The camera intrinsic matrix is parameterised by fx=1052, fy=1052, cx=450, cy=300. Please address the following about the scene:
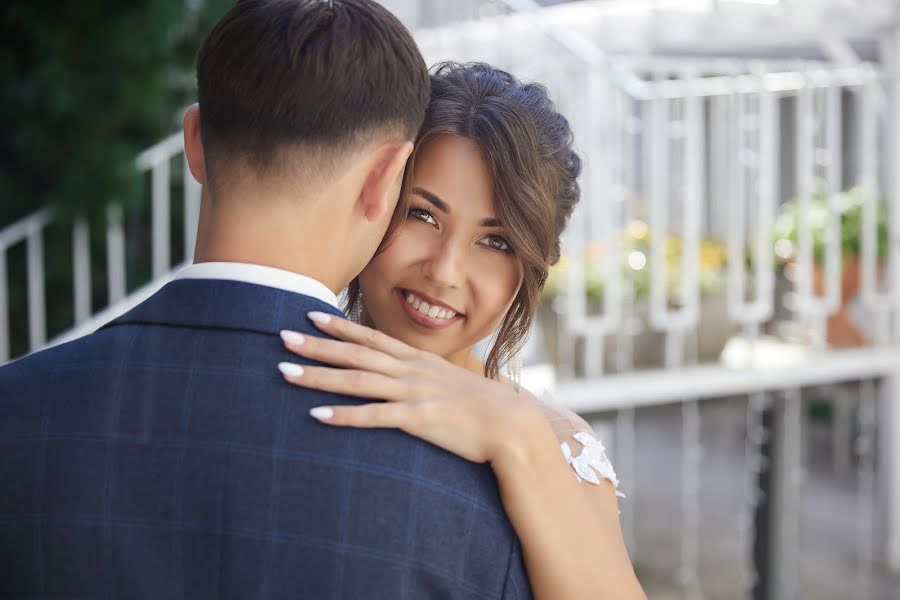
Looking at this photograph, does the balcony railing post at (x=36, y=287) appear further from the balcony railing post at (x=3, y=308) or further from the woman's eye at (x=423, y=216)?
the woman's eye at (x=423, y=216)

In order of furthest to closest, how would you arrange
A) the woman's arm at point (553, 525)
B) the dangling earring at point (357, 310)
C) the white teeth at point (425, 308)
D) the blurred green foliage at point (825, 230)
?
the blurred green foliage at point (825, 230) < the dangling earring at point (357, 310) < the white teeth at point (425, 308) < the woman's arm at point (553, 525)

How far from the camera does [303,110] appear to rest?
1.08 m

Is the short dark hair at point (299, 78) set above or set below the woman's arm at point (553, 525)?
above

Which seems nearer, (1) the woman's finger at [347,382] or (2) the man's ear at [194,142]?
(1) the woman's finger at [347,382]

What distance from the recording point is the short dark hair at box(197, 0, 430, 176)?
3.54ft

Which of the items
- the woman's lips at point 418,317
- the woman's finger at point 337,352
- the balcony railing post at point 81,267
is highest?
the balcony railing post at point 81,267

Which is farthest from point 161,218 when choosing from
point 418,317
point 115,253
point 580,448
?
point 580,448

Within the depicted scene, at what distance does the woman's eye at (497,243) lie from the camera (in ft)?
5.81

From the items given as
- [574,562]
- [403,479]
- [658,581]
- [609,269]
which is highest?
[609,269]

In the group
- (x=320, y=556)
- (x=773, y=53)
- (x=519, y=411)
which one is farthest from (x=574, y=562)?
(x=773, y=53)

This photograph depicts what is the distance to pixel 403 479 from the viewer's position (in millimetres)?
1064

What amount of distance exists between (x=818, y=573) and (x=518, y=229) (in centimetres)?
457

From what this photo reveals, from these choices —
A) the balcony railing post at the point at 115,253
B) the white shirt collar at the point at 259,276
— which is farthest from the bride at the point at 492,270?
the balcony railing post at the point at 115,253

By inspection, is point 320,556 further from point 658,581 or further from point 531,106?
point 658,581
